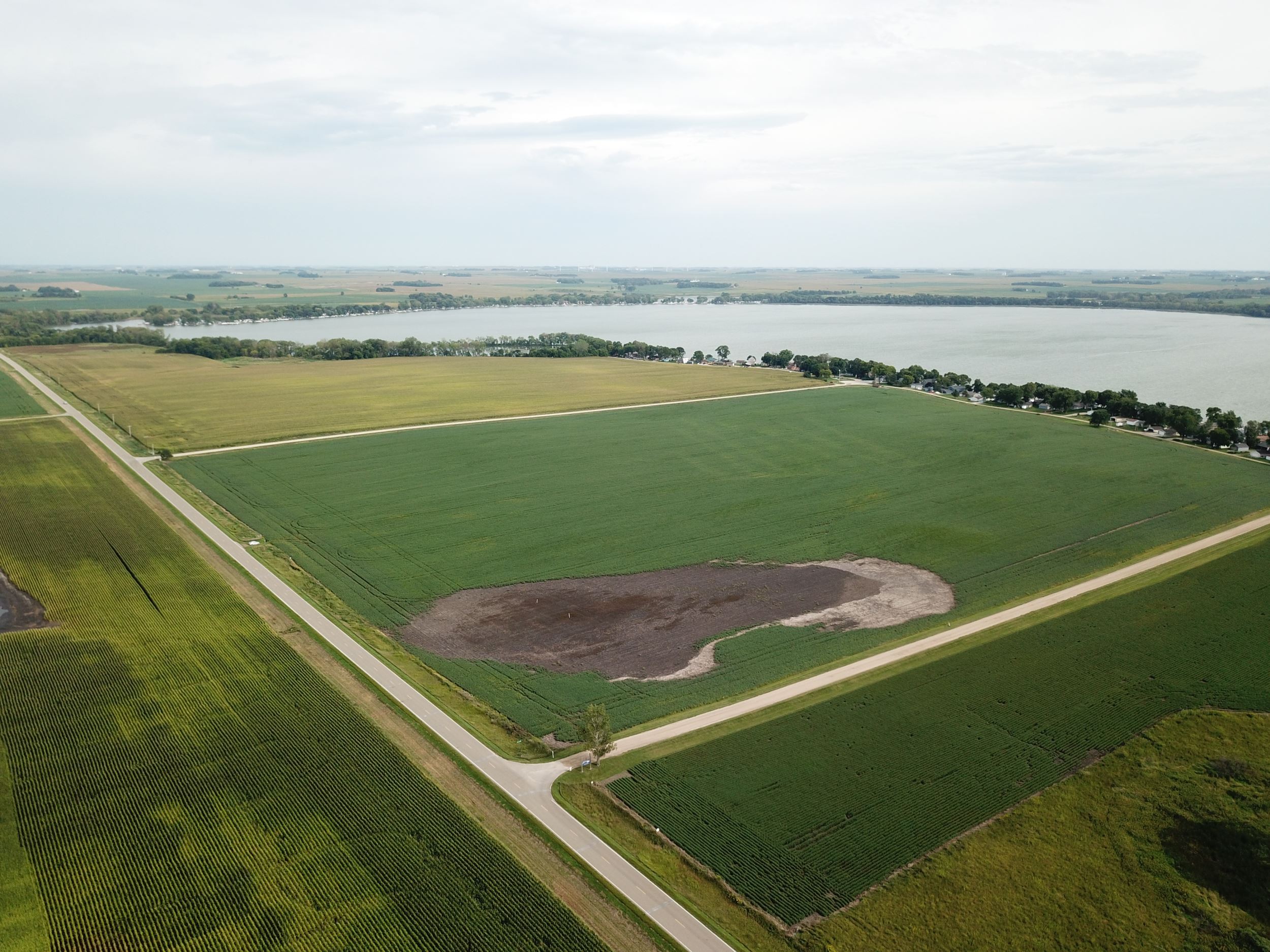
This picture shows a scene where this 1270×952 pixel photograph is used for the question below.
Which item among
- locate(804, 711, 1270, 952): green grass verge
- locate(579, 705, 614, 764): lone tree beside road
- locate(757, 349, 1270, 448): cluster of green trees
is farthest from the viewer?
locate(757, 349, 1270, 448): cluster of green trees

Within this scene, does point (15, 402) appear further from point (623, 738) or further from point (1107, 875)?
point (1107, 875)

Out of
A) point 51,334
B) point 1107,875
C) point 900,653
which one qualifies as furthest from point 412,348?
point 1107,875

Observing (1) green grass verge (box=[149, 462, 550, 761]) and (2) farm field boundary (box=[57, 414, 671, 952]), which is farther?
(1) green grass verge (box=[149, 462, 550, 761])

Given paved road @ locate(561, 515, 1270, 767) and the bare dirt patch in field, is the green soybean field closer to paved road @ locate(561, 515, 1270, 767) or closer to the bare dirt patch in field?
paved road @ locate(561, 515, 1270, 767)

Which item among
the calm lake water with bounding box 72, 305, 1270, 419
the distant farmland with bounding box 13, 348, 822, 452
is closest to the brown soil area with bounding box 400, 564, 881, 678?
the distant farmland with bounding box 13, 348, 822, 452

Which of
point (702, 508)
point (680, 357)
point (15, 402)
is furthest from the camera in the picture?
point (680, 357)

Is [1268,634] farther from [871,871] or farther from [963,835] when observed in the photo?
[871,871]

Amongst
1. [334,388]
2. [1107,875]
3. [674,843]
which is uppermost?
[334,388]

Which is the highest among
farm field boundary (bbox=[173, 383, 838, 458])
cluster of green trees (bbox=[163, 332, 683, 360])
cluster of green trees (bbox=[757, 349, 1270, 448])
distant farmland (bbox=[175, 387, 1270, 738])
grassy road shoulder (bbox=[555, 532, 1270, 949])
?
cluster of green trees (bbox=[163, 332, 683, 360])
